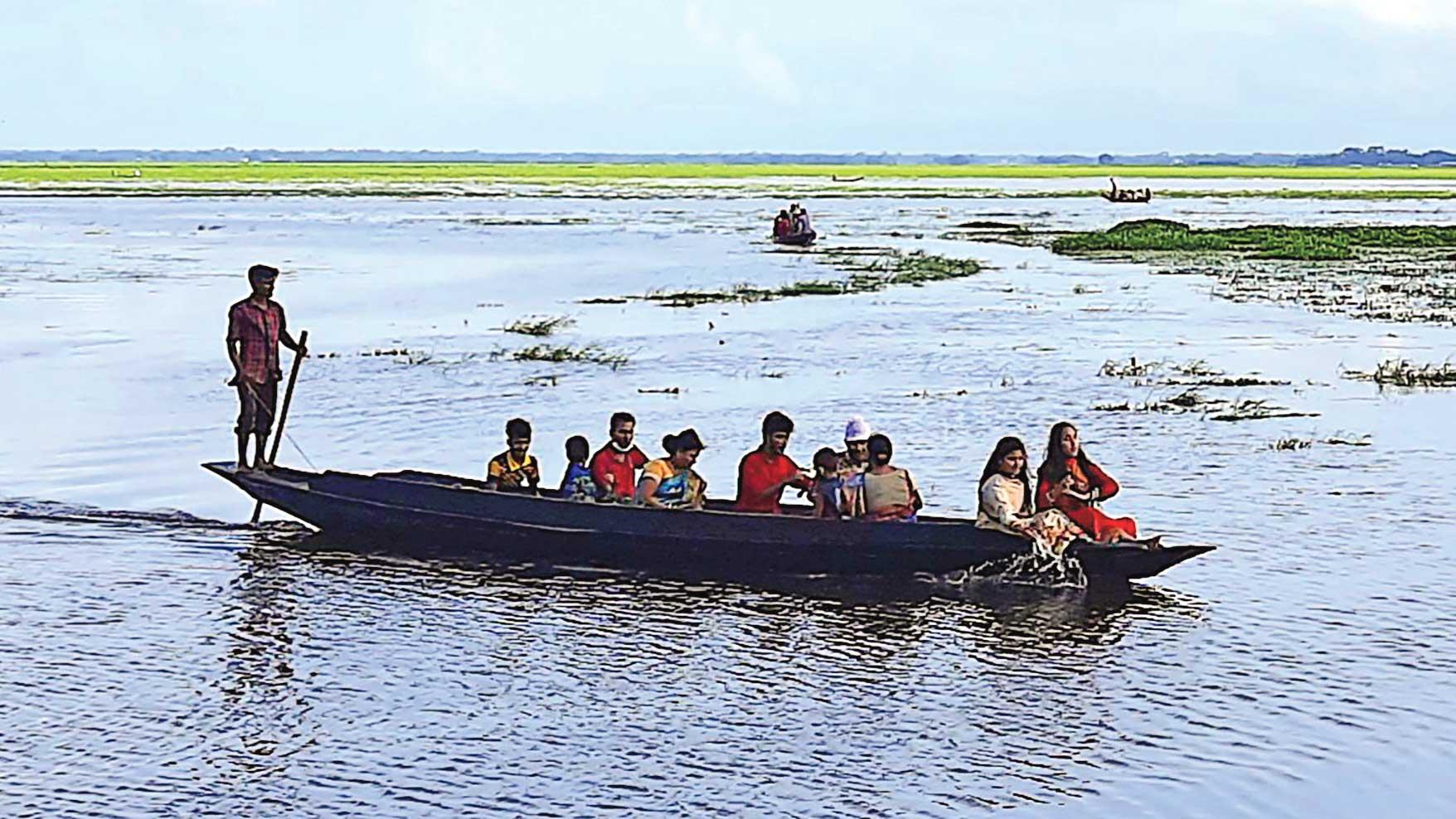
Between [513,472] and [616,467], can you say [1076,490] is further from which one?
[513,472]

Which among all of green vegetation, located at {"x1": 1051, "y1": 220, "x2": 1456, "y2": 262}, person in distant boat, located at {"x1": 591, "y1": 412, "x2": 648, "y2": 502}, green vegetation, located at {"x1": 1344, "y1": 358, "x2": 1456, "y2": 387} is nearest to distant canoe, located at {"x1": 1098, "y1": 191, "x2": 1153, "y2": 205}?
green vegetation, located at {"x1": 1051, "y1": 220, "x2": 1456, "y2": 262}

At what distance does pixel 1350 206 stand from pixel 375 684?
9759 centimetres

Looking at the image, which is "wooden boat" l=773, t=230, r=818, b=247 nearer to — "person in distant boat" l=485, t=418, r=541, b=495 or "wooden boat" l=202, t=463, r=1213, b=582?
"wooden boat" l=202, t=463, r=1213, b=582

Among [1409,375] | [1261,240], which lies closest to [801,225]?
[1261,240]

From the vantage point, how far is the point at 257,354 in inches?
681

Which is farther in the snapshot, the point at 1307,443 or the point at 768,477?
the point at 1307,443

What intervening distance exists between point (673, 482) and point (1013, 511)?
2.59 m

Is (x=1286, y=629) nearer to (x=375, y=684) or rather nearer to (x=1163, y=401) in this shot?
(x=375, y=684)

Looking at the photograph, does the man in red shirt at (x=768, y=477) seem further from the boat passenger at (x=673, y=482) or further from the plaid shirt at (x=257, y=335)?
the plaid shirt at (x=257, y=335)

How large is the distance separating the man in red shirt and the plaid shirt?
437cm

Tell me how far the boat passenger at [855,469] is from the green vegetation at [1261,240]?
42251 mm

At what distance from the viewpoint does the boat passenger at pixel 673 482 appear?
15.4m

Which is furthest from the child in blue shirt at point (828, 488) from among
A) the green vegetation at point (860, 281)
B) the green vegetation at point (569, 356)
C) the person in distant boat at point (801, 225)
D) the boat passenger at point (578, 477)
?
the person in distant boat at point (801, 225)

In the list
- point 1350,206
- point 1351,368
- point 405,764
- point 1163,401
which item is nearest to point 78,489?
point 405,764
